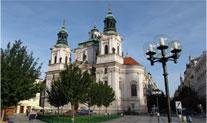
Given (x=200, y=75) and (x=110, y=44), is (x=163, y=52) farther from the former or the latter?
(x=200, y=75)

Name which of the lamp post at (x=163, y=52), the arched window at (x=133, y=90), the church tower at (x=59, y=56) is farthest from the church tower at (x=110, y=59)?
the lamp post at (x=163, y=52)

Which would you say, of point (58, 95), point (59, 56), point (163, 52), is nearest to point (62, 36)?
point (59, 56)

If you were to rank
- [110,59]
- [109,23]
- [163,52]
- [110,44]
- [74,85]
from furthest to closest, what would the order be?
[109,23]
[110,44]
[110,59]
[74,85]
[163,52]

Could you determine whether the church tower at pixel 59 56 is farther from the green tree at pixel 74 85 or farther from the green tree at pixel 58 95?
the green tree at pixel 74 85

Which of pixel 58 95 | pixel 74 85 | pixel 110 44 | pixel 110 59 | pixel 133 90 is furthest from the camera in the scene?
pixel 110 44

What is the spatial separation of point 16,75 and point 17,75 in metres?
0.10

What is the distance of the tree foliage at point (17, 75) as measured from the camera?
20531mm

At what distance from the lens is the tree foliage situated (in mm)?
20531

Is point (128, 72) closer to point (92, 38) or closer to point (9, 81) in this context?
point (92, 38)

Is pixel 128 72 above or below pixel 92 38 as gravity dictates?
below

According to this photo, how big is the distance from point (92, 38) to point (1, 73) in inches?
2903

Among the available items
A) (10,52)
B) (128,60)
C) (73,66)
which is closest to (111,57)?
(128,60)

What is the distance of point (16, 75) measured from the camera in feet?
69.1

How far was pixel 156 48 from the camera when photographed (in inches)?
532
